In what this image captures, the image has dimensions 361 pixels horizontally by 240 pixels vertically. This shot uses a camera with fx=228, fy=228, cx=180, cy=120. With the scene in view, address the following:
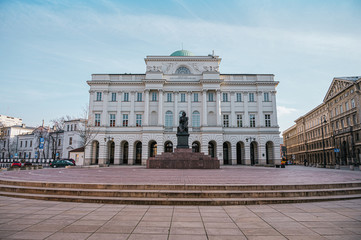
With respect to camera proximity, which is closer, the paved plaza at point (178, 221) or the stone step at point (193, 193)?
the paved plaza at point (178, 221)

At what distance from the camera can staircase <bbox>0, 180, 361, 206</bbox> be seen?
28.1 feet

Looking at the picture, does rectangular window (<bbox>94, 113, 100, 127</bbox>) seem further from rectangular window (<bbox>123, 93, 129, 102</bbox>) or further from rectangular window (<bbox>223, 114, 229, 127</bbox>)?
rectangular window (<bbox>223, 114, 229, 127</bbox>)

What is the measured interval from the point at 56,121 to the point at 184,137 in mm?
43987

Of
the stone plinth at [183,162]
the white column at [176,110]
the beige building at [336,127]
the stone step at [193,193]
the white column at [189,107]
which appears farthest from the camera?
the beige building at [336,127]

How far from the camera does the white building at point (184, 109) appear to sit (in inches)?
1834

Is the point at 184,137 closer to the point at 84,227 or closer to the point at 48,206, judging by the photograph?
the point at 48,206

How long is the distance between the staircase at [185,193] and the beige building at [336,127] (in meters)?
30.9

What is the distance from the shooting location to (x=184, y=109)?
48062 millimetres

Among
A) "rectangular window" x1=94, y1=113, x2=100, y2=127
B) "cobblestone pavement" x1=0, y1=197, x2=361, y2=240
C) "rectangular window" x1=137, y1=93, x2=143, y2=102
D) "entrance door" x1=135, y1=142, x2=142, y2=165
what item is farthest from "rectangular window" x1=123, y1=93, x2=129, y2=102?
"cobblestone pavement" x1=0, y1=197, x2=361, y2=240

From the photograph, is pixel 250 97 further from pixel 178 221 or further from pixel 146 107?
pixel 178 221

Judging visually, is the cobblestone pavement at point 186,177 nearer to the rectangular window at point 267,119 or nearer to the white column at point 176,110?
the white column at point 176,110

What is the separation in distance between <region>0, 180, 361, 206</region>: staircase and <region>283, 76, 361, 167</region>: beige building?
30884 millimetres

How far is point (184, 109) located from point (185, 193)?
39.4 m

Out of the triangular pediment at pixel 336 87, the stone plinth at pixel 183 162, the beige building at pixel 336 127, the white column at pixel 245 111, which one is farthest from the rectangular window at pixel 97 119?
the triangular pediment at pixel 336 87
